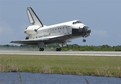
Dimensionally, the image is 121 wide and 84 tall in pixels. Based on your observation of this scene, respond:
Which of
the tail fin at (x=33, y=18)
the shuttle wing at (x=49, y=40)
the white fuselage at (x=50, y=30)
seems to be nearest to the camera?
the white fuselage at (x=50, y=30)

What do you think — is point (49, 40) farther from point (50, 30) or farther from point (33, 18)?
point (33, 18)

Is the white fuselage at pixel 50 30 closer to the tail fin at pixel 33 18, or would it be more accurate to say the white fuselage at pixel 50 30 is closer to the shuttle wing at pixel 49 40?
the shuttle wing at pixel 49 40

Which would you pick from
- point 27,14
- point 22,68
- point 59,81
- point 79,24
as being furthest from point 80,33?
point 59,81

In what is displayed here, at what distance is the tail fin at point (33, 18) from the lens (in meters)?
77.9

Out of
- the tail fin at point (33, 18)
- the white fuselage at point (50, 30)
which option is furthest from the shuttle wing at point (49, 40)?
the tail fin at point (33, 18)

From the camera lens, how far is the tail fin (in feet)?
256

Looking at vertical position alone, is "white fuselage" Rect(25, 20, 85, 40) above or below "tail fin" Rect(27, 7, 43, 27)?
below

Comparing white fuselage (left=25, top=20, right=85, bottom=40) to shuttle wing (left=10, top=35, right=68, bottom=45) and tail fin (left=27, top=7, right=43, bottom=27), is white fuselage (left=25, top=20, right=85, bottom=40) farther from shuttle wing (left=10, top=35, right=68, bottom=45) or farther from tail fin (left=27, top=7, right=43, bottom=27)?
tail fin (left=27, top=7, right=43, bottom=27)

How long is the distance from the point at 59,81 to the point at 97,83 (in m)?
2.09

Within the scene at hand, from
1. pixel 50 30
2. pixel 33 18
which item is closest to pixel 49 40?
pixel 50 30

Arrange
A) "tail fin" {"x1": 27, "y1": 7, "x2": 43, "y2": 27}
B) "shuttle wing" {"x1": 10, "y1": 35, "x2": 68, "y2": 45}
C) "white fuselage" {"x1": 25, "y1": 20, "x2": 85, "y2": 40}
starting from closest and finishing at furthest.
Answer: "white fuselage" {"x1": 25, "y1": 20, "x2": 85, "y2": 40}
"shuttle wing" {"x1": 10, "y1": 35, "x2": 68, "y2": 45}
"tail fin" {"x1": 27, "y1": 7, "x2": 43, "y2": 27}

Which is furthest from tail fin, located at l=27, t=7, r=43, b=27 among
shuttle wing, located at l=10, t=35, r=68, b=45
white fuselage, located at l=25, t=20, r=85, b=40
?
shuttle wing, located at l=10, t=35, r=68, b=45

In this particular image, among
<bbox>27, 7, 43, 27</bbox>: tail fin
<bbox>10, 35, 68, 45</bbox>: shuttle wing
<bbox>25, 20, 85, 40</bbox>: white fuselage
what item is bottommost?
<bbox>10, 35, 68, 45</bbox>: shuttle wing

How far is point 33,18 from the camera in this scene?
79188 mm
